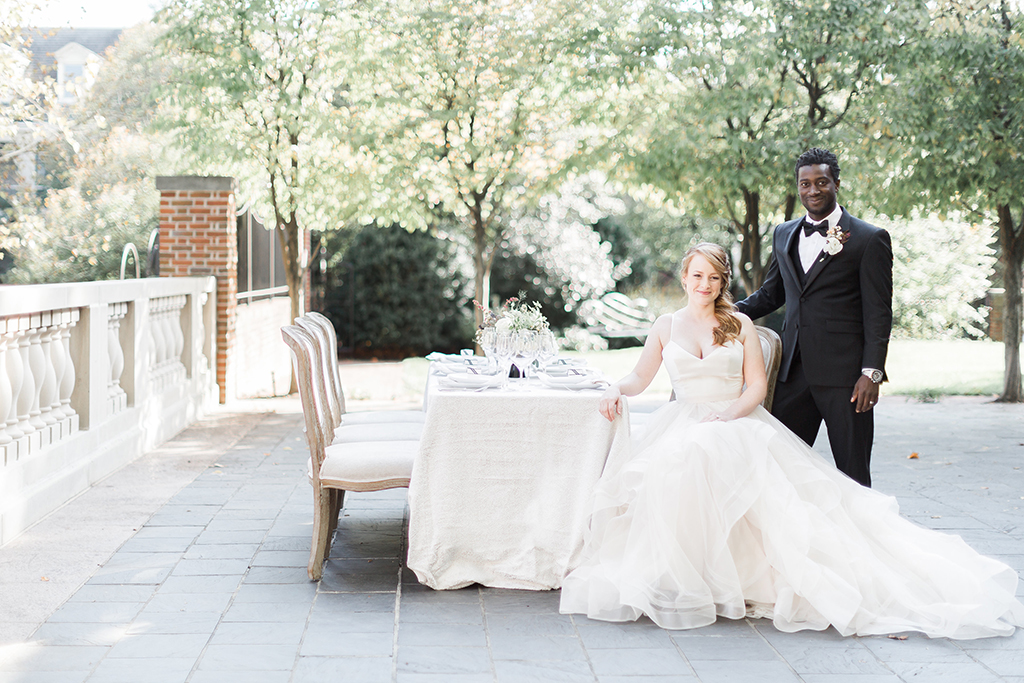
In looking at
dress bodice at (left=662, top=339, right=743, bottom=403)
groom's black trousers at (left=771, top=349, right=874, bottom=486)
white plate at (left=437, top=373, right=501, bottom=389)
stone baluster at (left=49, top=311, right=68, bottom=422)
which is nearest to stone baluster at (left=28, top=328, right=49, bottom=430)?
stone baluster at (left=49, top=311, right=68, bottom=422)

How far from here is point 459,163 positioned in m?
10.4

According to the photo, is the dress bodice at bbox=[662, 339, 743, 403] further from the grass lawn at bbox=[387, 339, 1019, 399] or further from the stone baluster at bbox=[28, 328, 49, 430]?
the grass lawn at bbox=[387, 339, 1019, 399]

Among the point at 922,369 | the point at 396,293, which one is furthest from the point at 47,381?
the point at 922,369

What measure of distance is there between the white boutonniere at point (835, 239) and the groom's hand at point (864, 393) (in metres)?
0.57

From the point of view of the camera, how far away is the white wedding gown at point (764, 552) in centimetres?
378

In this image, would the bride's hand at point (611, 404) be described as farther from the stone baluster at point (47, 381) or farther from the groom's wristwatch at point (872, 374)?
the stone baluster at point (47, 381)

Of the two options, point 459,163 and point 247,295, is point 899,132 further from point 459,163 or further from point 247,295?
point 247,295

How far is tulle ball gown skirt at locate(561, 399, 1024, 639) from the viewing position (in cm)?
378

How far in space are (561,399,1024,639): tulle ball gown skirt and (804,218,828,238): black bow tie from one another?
38.6 inches

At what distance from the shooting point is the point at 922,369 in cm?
1524

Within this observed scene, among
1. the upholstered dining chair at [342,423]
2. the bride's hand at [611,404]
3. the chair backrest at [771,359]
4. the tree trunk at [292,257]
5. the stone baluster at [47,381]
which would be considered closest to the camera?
the bride's hand at [611,404]

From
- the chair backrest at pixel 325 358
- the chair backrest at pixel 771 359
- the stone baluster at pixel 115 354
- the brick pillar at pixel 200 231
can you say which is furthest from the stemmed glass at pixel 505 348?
the brick pillar at pixel 200 231

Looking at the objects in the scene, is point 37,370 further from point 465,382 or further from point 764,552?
point 764,552

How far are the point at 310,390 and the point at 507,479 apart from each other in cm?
95
